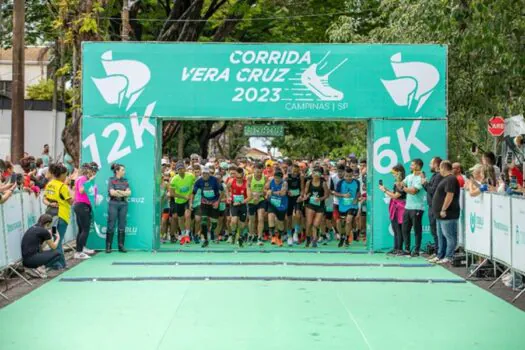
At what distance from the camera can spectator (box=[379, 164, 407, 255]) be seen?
17.2 metres

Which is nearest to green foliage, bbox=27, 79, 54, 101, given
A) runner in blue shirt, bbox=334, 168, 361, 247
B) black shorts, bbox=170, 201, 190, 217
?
black shorts, bbox=170, 201, 190, 217

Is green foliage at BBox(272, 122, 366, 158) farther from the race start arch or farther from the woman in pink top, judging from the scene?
the woman in pink top

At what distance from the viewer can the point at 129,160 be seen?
710 inches

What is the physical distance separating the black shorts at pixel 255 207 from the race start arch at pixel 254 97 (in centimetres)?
245

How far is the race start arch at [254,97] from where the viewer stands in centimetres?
1791

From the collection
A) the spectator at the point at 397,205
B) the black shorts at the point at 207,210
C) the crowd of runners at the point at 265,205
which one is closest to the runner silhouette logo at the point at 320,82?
the crowd of runners at the point at 265,205

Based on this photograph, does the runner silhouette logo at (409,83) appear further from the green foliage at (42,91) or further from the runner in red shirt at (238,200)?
the green foliage at (42,91)

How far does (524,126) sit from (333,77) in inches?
327

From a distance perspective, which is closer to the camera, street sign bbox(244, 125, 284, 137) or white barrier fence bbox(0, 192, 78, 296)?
white barrier fence bbox(0, 192, 78, 296)

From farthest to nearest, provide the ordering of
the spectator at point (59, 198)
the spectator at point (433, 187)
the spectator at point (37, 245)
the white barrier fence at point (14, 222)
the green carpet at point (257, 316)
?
the spectator at point (433, 187) → the spectator at point (59, 198) → the spectator at point (37, 245) → the white barrier fence at point (14, 222) → the green carpet at point (257, 316)

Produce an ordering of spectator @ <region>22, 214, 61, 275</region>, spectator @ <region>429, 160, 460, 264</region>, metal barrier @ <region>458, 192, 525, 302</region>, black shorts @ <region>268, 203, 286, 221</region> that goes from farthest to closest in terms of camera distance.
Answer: black shorts @ <region>268, 203, 286, 221</region> → spectator @ <region>429, 160, 460, 264</region> → spectator @ <region>22, 214, 61, 275</region> → metal barrier @ <region>458, 192, 525, 302</region>

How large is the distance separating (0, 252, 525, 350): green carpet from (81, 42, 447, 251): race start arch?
408cm

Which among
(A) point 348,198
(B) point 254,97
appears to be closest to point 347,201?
(A) point 348,198

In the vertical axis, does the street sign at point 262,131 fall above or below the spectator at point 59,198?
above
